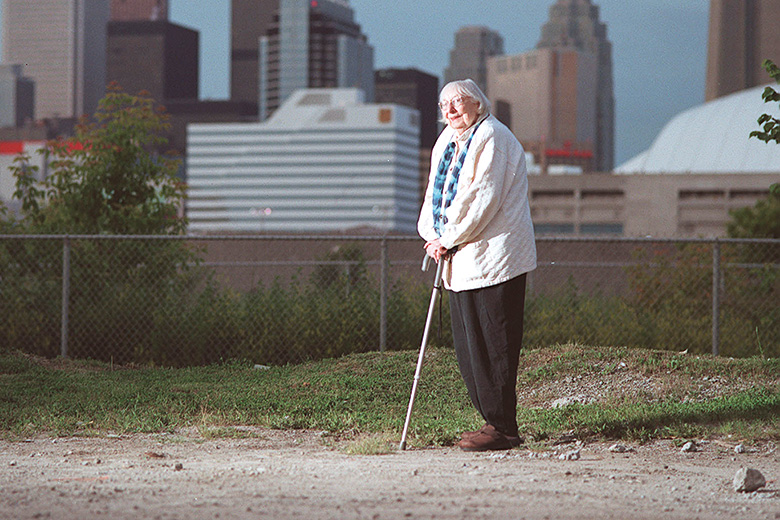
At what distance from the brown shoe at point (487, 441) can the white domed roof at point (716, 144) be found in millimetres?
106293

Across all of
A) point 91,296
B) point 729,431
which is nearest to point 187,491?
point 729,431

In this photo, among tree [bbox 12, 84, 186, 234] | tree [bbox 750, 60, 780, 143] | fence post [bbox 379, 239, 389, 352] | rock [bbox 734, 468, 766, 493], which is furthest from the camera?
tree [bbox 12, 84, 186, 234]

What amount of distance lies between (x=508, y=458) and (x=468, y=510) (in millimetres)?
1234

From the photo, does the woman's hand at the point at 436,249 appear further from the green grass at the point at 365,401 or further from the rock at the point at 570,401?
the rock at the point at 570,401

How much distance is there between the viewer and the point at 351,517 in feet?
11.7

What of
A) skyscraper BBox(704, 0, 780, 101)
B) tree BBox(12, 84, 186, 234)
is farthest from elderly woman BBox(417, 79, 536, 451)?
skyscraper BBox(704, 0, 780, 101)

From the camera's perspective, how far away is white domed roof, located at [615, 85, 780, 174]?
109625mm

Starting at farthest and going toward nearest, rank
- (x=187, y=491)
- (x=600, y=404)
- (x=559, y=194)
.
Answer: (x=559, y=194) → (x=600, y=404) → (x=187, y=491)

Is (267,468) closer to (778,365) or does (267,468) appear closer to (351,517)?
(351,517)

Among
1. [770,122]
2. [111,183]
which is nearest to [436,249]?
[770,122]

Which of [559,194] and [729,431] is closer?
[729,431]

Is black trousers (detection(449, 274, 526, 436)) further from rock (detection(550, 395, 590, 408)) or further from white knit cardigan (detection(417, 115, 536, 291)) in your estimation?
rock (detection(550, 395, 590, 408))

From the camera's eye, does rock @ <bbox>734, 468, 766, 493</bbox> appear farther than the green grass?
No

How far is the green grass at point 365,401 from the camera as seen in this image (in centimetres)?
577
